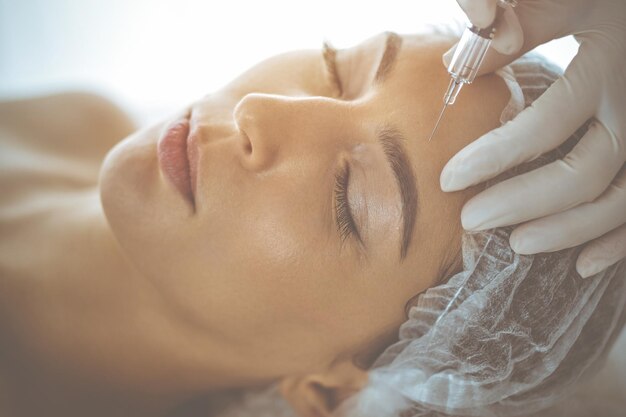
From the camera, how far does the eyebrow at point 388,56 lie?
91cm

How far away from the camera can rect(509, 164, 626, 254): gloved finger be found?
0.84 meters

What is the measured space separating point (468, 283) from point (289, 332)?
0.36 meters

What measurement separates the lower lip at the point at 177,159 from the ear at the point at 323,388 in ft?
1.60

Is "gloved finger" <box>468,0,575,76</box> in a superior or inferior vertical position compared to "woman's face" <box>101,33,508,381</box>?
superior

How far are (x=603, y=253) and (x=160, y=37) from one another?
159cm

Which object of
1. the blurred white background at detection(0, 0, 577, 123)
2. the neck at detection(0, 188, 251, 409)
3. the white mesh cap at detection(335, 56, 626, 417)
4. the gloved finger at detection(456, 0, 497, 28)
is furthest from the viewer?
the blurred white background at detection(0, 0, 577, 123)

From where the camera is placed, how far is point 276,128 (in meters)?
0.87

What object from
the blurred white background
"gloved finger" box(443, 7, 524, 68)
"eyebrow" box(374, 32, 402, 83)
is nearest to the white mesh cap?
"gloved finger" box(443, 7, 524, 68)

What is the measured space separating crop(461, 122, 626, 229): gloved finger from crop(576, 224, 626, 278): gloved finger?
104mm

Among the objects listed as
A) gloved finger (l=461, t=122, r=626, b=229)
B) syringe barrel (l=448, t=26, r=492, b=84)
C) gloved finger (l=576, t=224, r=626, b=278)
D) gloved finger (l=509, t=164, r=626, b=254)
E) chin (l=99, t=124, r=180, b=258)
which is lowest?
gloved finger (l=576, t=224, r=626, b=278)

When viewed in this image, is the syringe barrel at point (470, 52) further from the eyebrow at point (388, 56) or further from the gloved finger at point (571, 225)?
the gloved finger at point (571, 225)

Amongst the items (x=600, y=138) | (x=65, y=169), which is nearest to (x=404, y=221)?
(x=600, y=138)

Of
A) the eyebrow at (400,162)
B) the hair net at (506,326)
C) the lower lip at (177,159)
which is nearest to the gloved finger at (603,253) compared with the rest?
the hair net at (506,326)

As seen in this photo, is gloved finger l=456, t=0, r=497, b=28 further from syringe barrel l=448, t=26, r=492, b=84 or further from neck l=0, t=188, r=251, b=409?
neck l=0, t=188, r=251, b=409
